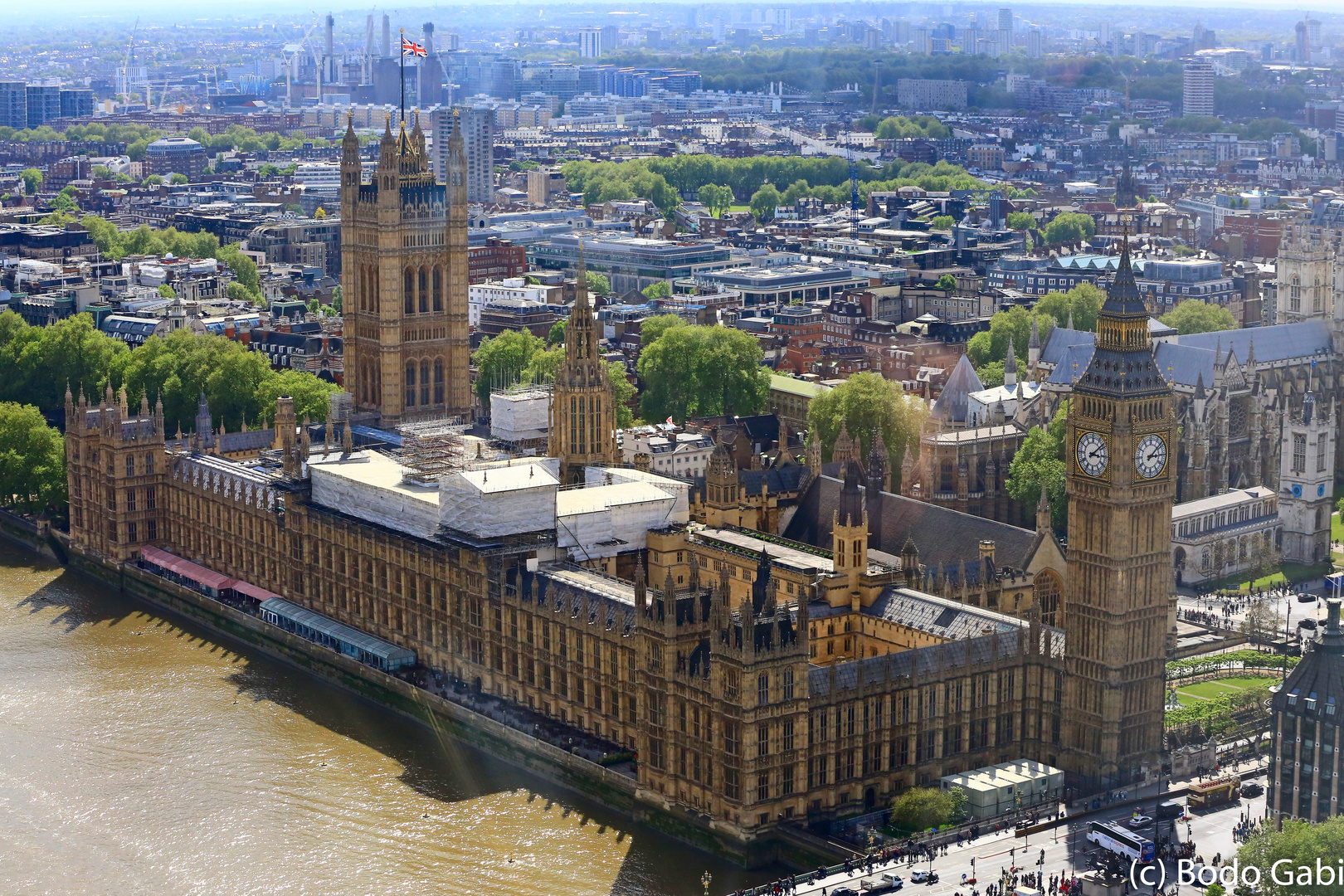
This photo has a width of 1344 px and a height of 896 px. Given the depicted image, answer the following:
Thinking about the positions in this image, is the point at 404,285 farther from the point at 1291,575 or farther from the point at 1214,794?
the point at 1214,794

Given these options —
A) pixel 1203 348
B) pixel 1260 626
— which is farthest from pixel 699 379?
pixel 1260 626

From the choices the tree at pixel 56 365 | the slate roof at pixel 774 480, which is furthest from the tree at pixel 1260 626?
the tree at pixel 56 365

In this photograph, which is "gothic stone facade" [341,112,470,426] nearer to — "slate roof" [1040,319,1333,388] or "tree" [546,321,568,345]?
"tree" [546,321,568,345]

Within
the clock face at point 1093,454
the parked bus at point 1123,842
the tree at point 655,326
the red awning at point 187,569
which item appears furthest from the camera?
the tree at point 655,326

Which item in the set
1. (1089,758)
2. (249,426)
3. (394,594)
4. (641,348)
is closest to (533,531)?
(394,594)

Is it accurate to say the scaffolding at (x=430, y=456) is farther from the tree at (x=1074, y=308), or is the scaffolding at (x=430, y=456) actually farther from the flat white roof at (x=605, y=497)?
the tree at (x=1074, y=308)

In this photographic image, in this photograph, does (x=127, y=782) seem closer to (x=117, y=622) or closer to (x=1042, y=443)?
(x=117, y=622)
